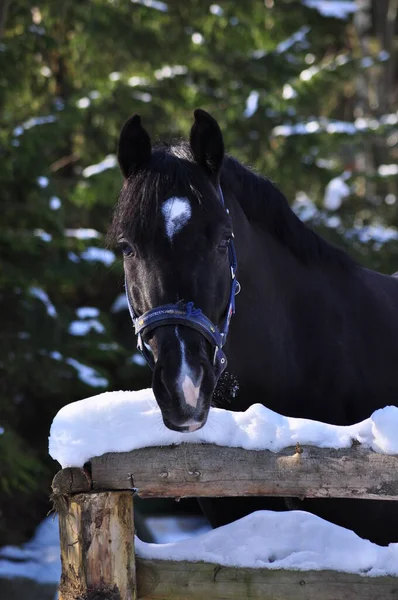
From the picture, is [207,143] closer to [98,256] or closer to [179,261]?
[179,261]

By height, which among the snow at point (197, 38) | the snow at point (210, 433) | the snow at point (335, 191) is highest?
the snow at point (197, 38)

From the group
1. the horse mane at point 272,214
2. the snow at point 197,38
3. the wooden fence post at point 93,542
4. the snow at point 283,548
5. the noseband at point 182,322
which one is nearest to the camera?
the wooden fence post at point 93,542

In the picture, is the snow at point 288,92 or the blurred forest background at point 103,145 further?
the snow at point 288,92

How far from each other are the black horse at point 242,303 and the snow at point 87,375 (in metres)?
3.29

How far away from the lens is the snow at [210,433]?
2.45m

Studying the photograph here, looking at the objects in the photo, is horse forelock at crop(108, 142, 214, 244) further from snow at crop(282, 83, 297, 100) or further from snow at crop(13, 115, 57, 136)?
snow at crop(282, 83, 297, 100)

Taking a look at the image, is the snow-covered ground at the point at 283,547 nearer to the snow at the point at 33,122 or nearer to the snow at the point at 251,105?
the snow at the point at 33,122

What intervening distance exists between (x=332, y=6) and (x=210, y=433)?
925cm

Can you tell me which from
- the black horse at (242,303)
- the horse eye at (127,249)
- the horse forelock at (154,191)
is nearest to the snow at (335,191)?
the black horse at (242,303)

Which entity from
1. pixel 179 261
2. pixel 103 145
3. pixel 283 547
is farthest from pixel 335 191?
pixel 283 547

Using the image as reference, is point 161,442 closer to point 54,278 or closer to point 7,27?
point 54,278

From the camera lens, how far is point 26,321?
675cm

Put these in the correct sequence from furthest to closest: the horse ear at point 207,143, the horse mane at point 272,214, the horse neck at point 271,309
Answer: the horse mane at point 272,214 < the horse neck at point 271,309 < the horse ear at point 207,143

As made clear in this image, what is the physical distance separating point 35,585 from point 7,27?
5.46 metres
